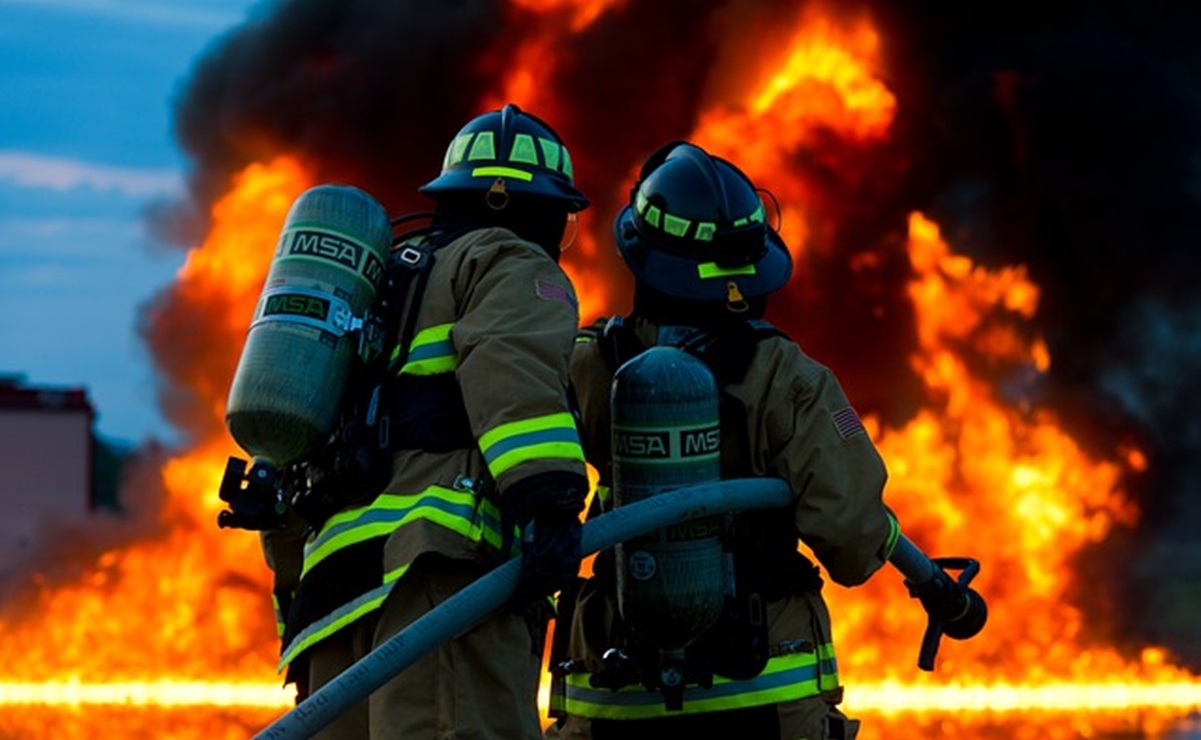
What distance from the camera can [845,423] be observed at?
5.02 meters

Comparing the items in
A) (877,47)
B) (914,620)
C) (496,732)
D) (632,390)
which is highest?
(877,47)

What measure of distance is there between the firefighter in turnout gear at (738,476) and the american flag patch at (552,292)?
1.34 feet

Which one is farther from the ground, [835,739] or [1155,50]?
[1155,50]

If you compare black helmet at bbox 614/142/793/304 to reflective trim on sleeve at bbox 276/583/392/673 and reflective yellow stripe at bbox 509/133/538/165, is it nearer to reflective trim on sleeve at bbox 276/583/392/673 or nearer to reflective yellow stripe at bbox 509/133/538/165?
reflective yellow stripe at bbox 509/133/538/165

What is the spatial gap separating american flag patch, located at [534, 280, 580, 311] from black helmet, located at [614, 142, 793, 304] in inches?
16.2

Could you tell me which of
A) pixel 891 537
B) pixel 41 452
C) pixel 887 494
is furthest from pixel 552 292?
pixel 41 452

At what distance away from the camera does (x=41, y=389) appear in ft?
78.2

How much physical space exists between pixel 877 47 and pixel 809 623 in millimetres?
11768

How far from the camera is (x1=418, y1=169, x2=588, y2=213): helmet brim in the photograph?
5180mm

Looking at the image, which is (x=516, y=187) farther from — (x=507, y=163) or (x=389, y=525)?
(x=389, y=525)

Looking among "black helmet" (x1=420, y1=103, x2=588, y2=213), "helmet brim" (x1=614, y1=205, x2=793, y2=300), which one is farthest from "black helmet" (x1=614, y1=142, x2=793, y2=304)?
"black helmet" (x1=420, y1=103, x2=588, y2=213)

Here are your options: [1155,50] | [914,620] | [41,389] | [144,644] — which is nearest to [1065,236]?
[1155,50]

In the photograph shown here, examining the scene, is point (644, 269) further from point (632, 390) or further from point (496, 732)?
point (496, 732)

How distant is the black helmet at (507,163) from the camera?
5188mm
